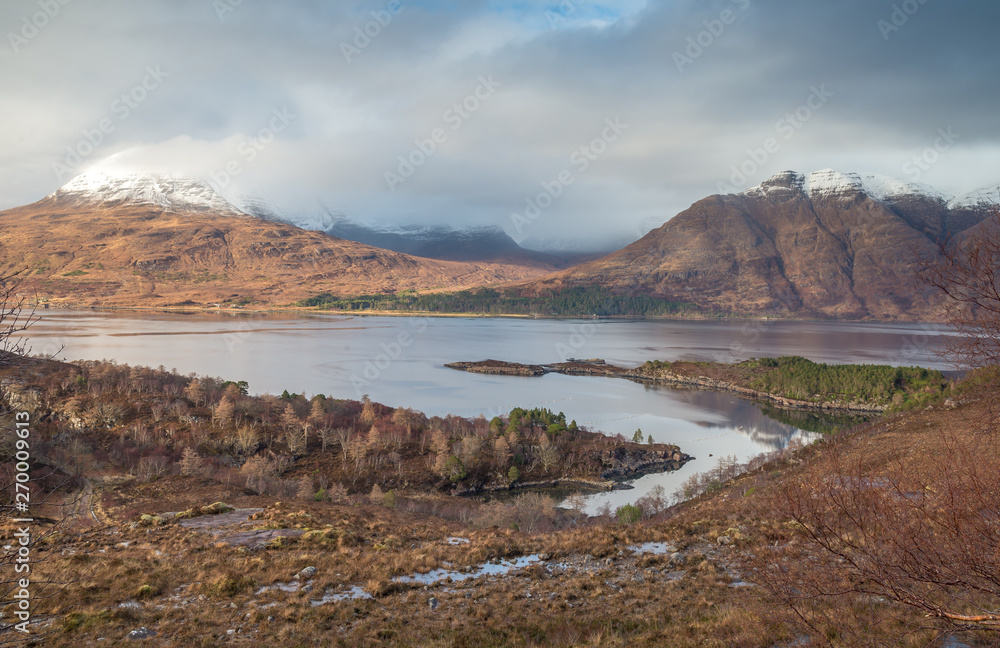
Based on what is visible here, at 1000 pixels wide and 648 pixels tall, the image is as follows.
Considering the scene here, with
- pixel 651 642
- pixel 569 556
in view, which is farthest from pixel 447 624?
pixel 569 556

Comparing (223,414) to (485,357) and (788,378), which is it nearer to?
(485,357)

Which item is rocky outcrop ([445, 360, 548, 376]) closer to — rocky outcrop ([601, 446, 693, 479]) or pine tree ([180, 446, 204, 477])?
rocky outcrop ([601, 446, 693, 479])

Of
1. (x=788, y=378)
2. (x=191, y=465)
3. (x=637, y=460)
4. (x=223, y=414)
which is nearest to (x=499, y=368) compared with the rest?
(x=788, y=378)

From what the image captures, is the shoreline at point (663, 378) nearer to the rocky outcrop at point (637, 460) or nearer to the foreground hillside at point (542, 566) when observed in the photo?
the rocky outcrop at point (637, 460)

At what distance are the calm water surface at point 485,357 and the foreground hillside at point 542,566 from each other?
18555 millimetres

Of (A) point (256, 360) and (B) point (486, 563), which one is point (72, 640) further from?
(A) point (256, 360)

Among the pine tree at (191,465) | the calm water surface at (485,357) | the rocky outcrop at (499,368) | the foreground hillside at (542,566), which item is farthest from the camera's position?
the rocky outcrop at (499,368)

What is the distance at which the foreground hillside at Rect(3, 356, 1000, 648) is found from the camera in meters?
4.38

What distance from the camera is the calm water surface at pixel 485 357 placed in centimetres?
5038

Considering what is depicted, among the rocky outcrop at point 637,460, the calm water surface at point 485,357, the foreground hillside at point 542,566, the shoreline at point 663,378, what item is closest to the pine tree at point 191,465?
the foreground hillside at point 542,566

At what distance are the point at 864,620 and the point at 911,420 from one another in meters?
24.7

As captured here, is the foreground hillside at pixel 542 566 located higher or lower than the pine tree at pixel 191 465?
higher

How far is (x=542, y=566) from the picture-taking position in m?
11.5

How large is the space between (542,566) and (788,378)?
2658 inches
